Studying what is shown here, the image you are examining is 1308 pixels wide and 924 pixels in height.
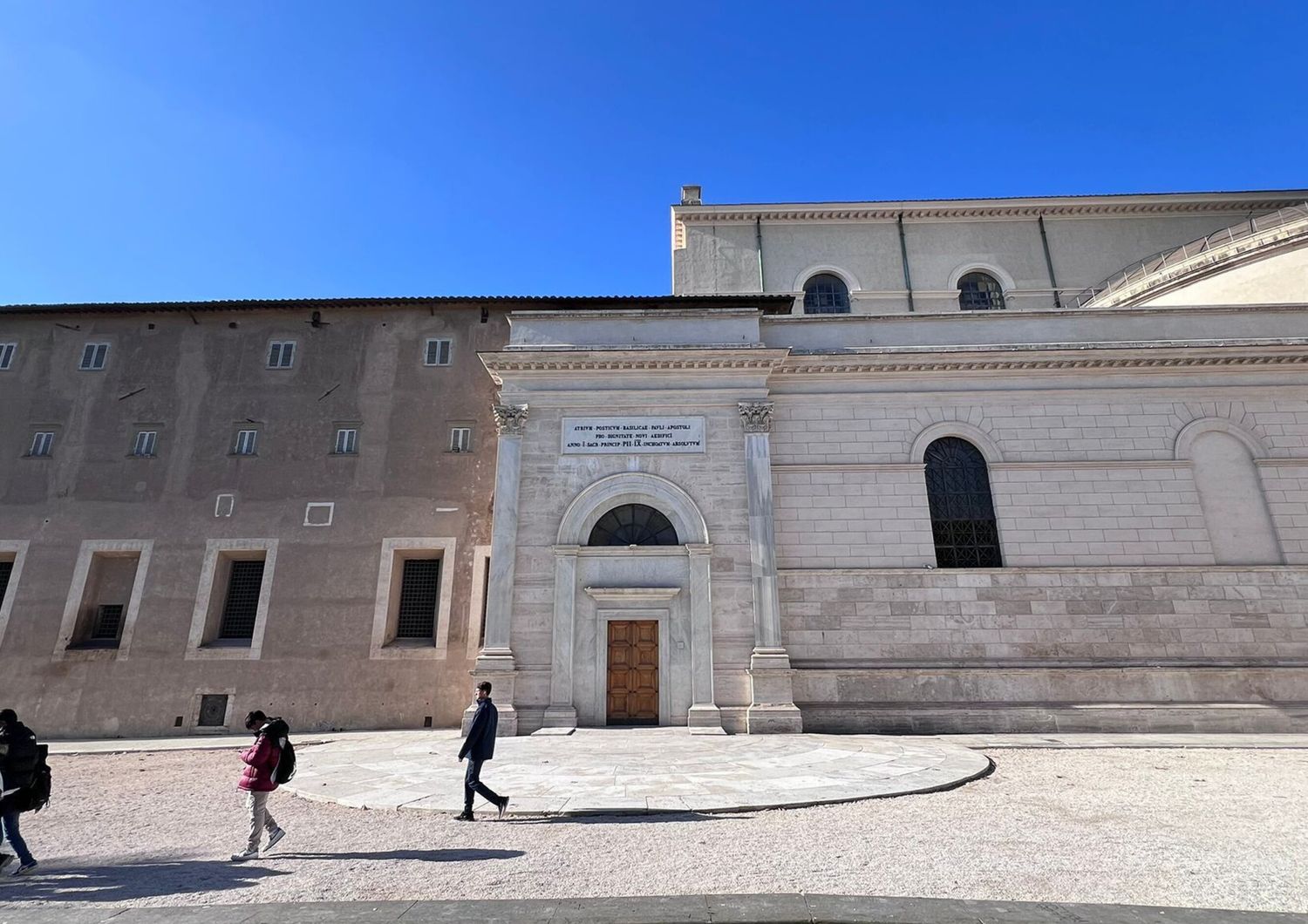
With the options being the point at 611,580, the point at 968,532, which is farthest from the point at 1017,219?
the point at 611,580

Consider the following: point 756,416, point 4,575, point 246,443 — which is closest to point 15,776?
point 756,416

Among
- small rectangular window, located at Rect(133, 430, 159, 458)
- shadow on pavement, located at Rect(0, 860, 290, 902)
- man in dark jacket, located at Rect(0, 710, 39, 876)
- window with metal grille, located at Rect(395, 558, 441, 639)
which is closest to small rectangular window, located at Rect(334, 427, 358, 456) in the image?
window with metal grille, located at Rect(395, 558, 441, 639)

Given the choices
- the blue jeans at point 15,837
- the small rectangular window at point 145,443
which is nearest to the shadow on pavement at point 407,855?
the blue jeans at point 15,837

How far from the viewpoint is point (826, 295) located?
25000 mm

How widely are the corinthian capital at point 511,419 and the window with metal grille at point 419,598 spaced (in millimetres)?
4868

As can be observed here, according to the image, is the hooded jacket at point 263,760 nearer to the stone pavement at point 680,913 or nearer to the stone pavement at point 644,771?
the stone pavement at point 680,913

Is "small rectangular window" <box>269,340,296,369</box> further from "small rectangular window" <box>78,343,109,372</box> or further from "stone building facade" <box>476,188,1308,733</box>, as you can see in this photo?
"stone building facade" <box>476,188,1308,733</box>

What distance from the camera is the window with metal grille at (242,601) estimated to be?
18969 millimetres

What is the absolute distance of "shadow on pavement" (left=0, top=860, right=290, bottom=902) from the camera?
5.41 m

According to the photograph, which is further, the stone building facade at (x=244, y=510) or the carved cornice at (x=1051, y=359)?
the stone building facade at (x=244, y=510)

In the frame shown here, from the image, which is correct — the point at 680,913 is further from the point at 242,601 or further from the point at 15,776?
the point at 242,601

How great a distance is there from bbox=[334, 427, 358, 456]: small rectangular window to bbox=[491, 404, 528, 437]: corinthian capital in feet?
18.4

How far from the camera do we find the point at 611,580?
646 inches

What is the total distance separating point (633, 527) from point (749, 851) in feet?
36.2
